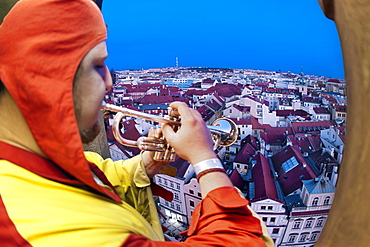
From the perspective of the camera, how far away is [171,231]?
1.43 meters

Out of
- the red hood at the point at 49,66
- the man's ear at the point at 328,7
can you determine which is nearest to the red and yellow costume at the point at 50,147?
the red hood at the point at 49,66

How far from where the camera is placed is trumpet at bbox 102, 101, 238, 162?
0.74 m

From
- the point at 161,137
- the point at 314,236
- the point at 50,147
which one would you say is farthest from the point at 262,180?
the point at 50,147

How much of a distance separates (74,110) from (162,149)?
14.8 inches

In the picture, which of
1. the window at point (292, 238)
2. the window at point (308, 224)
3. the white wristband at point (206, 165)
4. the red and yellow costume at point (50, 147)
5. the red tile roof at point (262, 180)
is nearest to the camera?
the red and yellow costume at point (50, 147)

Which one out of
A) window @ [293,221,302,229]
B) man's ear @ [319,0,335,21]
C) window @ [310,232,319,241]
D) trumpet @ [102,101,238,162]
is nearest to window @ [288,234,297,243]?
window @ [293,221,302,229]

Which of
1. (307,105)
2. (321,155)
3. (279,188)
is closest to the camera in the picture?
(321,155)

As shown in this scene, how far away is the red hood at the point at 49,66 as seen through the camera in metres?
0.41

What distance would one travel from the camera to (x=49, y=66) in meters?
0.41

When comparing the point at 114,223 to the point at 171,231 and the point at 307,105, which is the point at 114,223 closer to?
the point at 171,231

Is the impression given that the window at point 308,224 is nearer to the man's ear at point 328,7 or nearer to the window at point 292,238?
the window at point 292,238

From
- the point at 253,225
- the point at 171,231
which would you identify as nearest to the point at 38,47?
the point at 253,225

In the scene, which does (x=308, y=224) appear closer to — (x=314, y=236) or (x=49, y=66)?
(x=314, y=236)

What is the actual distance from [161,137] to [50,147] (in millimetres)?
398
